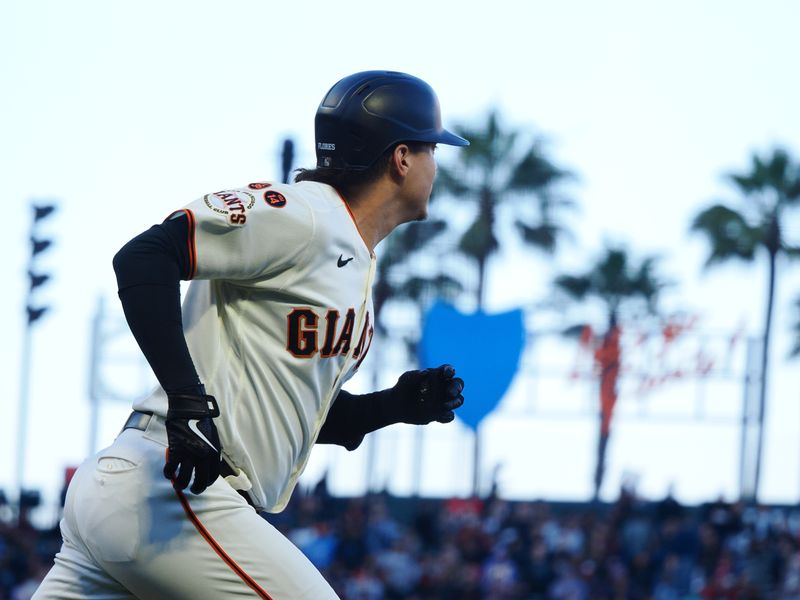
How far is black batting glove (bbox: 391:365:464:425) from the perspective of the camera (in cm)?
429

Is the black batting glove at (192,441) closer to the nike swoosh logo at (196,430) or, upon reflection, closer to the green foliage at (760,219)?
the nike swoosh logo at (196,430)

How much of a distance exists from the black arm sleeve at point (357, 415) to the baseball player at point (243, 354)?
0.42 m

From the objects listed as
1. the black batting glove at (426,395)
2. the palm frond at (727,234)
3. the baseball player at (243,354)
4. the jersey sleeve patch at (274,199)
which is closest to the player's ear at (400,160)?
the baseball player at (243,354)

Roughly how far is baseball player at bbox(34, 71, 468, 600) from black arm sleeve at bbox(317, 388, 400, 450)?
0.42m

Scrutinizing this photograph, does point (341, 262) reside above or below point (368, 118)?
below

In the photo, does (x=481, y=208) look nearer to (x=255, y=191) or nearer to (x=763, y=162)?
(x=763, y=162)

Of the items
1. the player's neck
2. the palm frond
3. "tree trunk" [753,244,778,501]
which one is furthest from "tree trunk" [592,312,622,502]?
the player's neck

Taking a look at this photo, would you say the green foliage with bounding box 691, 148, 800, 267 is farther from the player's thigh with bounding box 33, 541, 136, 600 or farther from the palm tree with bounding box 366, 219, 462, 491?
the player's thigh with bounding box 33, 541, 136, 600

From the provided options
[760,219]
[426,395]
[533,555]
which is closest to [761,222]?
[760,219]

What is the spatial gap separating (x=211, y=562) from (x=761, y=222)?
36.3 metres

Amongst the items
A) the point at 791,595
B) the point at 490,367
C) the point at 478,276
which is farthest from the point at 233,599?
the point at 478,276

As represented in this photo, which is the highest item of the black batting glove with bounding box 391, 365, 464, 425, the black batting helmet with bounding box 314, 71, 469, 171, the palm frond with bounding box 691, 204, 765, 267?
the palm frond with bounding box 691, 204, 765, 267

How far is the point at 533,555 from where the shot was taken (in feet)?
54.6

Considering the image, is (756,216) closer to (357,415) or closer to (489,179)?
(489,179)
